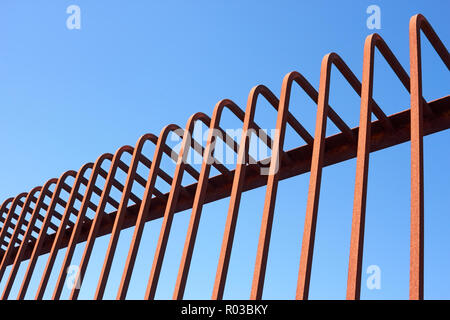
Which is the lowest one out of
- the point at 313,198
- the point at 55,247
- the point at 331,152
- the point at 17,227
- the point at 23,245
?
the point at 313,198

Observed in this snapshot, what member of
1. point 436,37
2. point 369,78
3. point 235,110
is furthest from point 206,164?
point 436,37

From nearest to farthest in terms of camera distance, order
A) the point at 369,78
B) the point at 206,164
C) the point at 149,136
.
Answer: the point at 369,78 → the point at 206,164 → the point at 149,136

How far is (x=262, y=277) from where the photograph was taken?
2.18 meters

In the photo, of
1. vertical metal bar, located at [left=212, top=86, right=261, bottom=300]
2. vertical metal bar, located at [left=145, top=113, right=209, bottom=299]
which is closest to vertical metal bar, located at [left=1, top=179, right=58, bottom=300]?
vertical metal bar, located at [left=145, top=113, right=209, bottom=299]

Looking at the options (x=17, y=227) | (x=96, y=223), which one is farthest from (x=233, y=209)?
(x=17, y=227)

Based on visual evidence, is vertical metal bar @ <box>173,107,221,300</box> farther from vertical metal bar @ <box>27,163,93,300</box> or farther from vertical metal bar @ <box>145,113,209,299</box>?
vertical metal bar @ <box>27,163,93,300</box>

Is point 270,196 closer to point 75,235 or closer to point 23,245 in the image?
point 75,235

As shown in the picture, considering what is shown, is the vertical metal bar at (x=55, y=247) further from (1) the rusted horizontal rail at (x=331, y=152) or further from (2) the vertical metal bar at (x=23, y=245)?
(1) the rusted horizontal rail at (x=331, y=152)

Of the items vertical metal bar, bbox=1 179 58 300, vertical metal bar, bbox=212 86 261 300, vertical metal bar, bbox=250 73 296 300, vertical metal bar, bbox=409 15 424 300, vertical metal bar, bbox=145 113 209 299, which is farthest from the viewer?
vertical metal bar, bbox=1 179 58 300

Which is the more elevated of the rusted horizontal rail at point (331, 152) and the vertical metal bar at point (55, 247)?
the rusted horizontal rail at point (331, 152)

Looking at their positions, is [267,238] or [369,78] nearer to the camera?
[267,238]

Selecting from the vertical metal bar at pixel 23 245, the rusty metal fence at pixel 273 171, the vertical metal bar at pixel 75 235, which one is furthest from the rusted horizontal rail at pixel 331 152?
the vertical metal bar at pixel 23 245
